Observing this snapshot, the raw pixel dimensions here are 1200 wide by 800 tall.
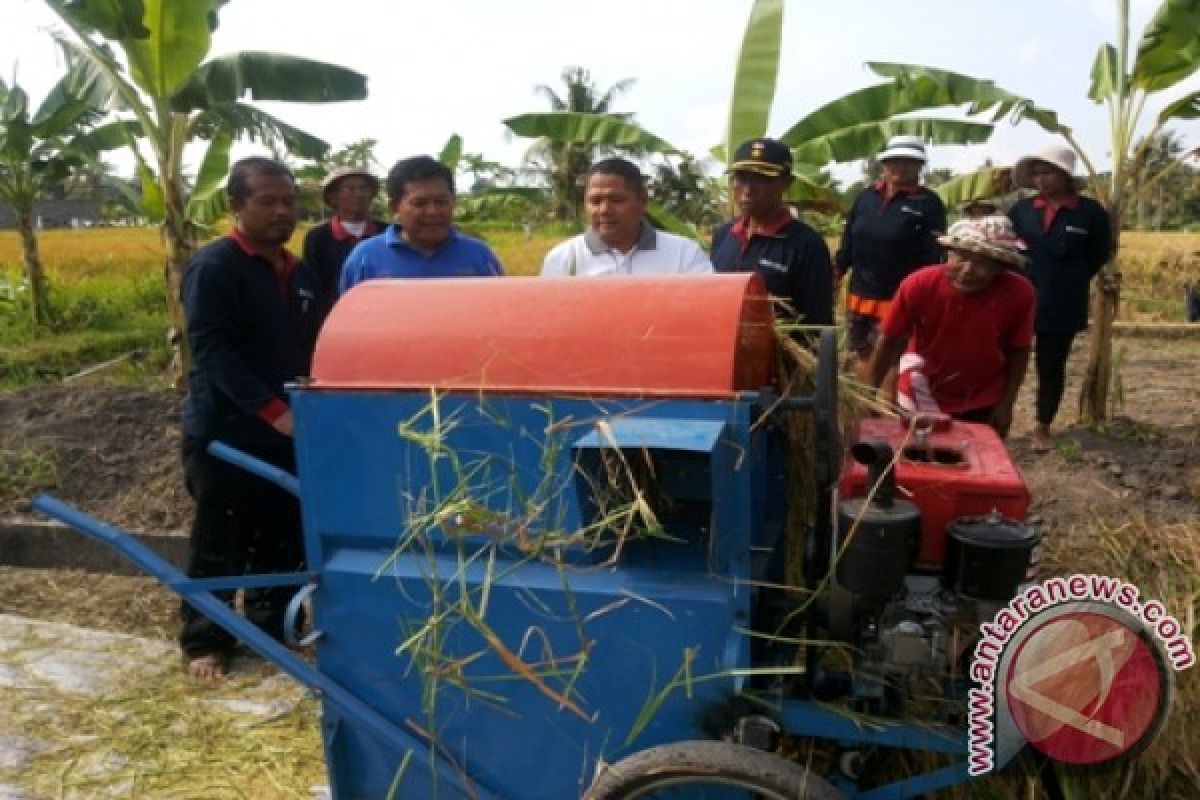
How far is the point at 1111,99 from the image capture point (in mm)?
6746

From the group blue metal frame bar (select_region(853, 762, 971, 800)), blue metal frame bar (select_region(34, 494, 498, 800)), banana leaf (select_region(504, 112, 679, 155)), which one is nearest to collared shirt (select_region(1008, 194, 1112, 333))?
banana leaf (select_region(504, 112, 679, 155))

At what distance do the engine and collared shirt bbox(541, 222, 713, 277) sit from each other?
4.25 feet

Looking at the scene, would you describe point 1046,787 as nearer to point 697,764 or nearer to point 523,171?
point 697,764

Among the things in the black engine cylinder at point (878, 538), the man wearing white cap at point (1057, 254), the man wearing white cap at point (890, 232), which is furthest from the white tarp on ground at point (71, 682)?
the man wearing white cap at point (1057, 254)

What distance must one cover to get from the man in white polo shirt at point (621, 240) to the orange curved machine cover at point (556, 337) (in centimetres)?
113

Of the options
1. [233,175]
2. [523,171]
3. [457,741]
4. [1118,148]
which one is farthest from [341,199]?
[523,171]

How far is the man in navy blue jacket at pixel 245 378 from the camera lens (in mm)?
3383

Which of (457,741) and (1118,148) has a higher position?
(1118,148)

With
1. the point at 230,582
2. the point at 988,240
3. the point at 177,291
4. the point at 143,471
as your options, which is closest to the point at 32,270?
the point at 177,291

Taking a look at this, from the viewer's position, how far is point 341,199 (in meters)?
5.01

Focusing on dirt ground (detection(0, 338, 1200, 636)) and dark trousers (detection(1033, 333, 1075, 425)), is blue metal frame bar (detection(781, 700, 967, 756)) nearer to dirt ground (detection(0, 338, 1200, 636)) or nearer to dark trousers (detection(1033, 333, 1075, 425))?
dirt ground (detection(0, 338, 1200, 636))

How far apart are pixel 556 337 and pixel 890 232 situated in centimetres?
413

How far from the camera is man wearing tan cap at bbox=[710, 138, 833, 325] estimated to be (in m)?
3.62

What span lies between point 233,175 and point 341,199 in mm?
1570
